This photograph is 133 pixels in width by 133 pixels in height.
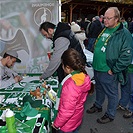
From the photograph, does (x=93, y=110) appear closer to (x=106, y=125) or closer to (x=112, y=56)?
(x=106, y=125)

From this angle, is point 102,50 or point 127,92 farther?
point 127,92

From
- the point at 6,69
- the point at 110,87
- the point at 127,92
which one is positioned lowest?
the point at 127,92

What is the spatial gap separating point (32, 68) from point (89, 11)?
1401cm

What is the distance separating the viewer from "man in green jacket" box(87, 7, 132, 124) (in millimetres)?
2533

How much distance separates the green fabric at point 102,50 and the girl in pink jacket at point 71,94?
1037 millimetres

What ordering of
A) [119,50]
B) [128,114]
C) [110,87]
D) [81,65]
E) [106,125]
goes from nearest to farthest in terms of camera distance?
[81,65] < [119,50] < [110,87] < [106,125] < [128,114]

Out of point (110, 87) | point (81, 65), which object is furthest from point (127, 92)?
point (81, 65)

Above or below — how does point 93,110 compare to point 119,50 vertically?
below

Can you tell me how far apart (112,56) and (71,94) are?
122cm

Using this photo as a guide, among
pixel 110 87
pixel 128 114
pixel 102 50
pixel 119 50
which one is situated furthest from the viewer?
pixel 128 114

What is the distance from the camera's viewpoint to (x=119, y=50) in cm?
256

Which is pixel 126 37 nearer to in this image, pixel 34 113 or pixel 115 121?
pixel 115 121

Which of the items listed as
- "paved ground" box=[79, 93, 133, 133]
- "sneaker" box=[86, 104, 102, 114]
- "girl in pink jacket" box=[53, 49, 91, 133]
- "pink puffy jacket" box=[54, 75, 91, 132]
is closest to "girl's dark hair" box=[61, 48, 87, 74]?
"girl in pink jacket" box=[53, 49, 91, 133]

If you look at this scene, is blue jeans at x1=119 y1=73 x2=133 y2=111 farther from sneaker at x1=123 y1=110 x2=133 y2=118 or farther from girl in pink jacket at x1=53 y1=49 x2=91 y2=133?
girl in pink jacket at x1=53 y1=49 x2=91 y2=133
